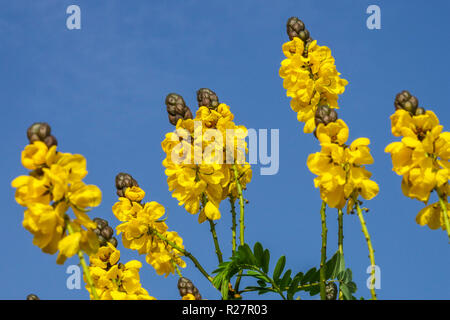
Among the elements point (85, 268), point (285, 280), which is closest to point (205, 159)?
point (285, 280)

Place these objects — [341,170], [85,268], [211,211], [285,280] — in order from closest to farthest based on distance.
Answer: [85,268] → [341,170] → [285,280] → [211,211]

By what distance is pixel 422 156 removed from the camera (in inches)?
126

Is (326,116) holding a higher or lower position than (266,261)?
higher

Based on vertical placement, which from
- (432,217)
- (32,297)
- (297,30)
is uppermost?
(297,30)

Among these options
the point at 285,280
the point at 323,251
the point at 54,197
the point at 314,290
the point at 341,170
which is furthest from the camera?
the point at 314,290

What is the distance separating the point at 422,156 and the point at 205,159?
4.53 ft

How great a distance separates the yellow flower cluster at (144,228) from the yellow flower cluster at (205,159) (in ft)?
0.88

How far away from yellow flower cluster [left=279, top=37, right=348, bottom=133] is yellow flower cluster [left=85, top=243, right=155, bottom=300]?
4.70 ft

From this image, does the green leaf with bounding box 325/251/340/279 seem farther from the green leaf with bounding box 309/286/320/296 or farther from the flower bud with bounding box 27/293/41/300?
the flower bud with bounding box 27/293/41/300

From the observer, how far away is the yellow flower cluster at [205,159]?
4094mm

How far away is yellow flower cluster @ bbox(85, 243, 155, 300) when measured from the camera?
4.09 meters

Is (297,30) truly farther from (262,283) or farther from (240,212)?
(262,283)

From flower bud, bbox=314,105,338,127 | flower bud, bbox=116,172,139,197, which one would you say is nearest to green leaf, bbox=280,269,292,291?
flower bud, bbox=314,105,338,127

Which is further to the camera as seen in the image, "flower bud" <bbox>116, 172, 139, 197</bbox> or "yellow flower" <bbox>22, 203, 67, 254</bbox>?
"flower bud" <bbox>116, 172, 139, 197</bbox>
